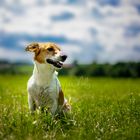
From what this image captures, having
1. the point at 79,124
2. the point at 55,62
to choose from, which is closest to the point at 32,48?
the point at 55,62

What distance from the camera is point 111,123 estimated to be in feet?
35.3

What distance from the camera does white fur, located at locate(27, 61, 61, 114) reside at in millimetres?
11836

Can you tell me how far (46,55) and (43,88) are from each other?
744mm

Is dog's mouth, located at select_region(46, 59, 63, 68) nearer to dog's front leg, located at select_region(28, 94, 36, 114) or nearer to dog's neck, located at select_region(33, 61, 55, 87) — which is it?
dog's neck, located at select_region(33, 61, 55, 87)

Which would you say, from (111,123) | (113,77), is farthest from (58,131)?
(113,77)

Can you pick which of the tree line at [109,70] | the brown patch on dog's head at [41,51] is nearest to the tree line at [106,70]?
the tree line at [109,70]

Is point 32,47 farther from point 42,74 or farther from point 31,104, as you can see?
point 31,104

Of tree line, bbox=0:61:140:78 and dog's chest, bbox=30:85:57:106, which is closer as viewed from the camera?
dog's chest, bbox=30:85:57:106

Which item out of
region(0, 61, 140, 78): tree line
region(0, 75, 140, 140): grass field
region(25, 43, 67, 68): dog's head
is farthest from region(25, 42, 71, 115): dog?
region(0, 61, 140, 78): tree line

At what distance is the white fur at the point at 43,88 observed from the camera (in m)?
11.8

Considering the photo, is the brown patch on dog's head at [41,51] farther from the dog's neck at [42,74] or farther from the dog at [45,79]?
the dog's neck at [42,74]

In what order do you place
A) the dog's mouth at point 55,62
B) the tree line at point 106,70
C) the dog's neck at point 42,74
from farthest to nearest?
the tree line at point 106,70 < the dog's neck at point 42,74 < the dog's mouth at point 55,62

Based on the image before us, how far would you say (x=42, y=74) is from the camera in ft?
38.9

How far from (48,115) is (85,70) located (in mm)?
44274
